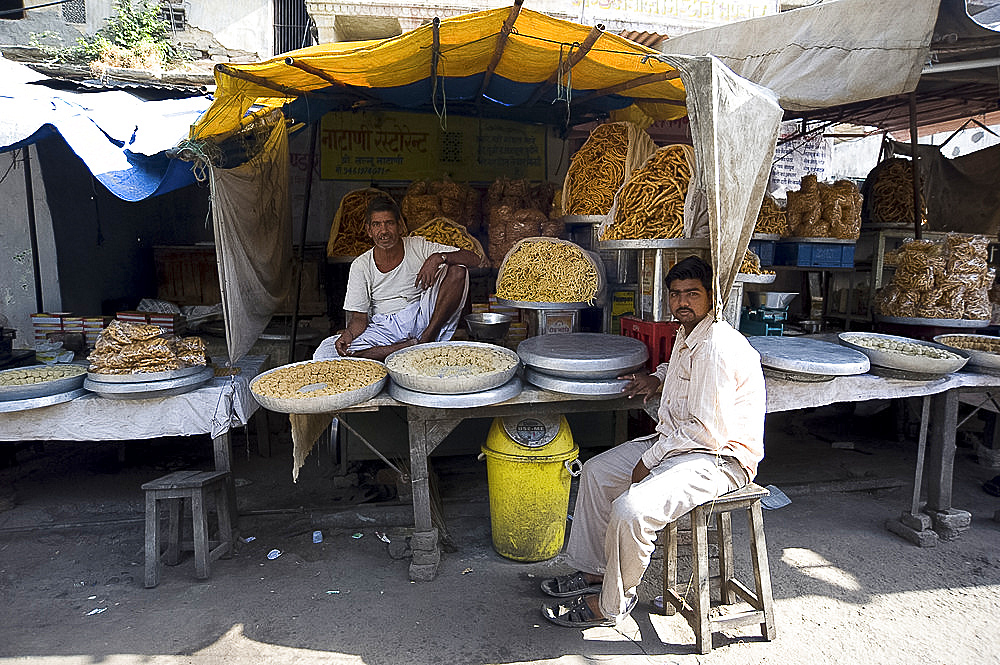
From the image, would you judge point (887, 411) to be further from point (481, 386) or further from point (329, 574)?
point (329, 574)

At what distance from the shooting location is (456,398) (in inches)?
113

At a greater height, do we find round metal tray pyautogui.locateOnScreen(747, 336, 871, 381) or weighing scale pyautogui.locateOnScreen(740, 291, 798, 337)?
weighing scale pyautogui.locateOnScreen(740, 291, 798, 337)

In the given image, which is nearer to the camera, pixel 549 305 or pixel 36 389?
pixel 36 389

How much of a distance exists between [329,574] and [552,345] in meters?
1.74

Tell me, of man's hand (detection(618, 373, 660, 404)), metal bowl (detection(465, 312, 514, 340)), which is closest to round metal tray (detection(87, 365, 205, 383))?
metal bowl (detection(465, 312, 514, 340))

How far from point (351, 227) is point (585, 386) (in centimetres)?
331

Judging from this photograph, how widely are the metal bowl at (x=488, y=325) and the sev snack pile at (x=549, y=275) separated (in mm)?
247

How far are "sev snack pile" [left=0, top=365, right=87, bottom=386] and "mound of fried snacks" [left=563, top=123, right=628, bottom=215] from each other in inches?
136

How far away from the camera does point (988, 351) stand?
3.55 meters

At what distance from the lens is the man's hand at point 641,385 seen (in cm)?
299

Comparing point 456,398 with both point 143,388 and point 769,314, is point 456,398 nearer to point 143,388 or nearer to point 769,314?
point 143,388

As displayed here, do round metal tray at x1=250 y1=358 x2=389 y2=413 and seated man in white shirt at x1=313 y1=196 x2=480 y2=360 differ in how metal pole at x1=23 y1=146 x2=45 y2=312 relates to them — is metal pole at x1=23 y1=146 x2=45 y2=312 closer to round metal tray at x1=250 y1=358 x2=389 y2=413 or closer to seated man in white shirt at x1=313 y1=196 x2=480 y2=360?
seated man in white shirt at x1=313 y1=196 x2=480 y2=360

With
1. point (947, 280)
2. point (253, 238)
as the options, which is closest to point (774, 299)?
point (947, 280)

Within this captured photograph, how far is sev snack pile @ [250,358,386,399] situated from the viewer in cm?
290
